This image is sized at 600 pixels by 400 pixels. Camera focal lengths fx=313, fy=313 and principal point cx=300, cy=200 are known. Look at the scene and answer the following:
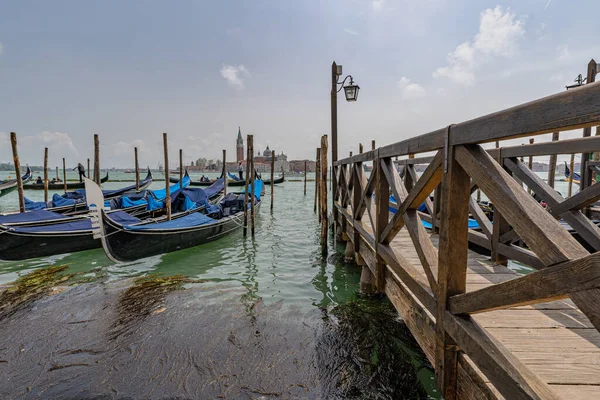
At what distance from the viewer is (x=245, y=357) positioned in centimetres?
289

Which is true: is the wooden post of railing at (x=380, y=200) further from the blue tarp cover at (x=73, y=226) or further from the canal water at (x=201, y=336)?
the blue tarp cover at (x=73, y=226)

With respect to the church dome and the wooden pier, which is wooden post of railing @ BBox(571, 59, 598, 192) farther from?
the church dome

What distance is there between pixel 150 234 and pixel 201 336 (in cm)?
330

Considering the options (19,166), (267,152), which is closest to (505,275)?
(19,166)

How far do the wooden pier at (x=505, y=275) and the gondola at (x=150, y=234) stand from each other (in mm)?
4801

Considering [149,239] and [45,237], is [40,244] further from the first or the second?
[149,239]

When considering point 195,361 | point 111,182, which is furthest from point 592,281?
point 111,182

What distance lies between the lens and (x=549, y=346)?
153 centimetres

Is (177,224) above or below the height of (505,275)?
below

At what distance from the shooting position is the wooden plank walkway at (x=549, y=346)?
4.18ft

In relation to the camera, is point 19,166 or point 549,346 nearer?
point 549,346

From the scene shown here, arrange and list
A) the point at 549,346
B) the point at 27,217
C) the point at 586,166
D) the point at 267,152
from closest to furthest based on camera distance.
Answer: the point at 549,346
the point at 586,166
the point at 27,217
the point at 267,152

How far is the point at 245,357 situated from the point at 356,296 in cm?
185

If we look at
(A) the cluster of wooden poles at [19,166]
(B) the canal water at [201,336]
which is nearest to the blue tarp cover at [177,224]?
(B) the canal water at [201,336]
